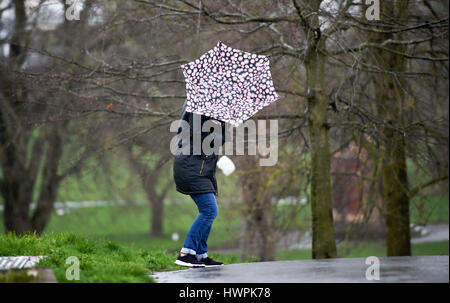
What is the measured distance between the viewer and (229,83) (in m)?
6.79

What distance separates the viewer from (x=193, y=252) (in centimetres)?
641

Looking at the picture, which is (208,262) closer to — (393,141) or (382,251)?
(393,141)

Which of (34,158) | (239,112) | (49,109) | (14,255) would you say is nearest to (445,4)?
(239,112)

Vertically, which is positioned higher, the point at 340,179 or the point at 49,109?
the point at 49,109

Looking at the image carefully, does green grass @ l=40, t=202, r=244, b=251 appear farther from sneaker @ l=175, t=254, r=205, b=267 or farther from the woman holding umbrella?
the woman holding umbrella

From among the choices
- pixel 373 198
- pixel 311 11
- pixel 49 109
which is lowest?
pixel 373 198

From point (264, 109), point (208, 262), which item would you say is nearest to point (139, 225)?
point (264, 109)

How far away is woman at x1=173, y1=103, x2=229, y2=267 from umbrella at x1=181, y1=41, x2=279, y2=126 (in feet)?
0.78

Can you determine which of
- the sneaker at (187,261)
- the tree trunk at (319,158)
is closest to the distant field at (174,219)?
the sneaker at (187,261)

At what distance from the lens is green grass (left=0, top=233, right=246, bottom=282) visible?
5291 mm

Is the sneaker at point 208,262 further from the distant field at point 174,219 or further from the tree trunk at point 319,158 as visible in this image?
the tree trunk at point 319,158

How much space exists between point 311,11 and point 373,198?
18.9ft

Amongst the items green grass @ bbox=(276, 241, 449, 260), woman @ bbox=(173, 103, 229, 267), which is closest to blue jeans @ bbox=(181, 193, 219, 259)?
woman @ bbox=(173, 103, 229, 267)
